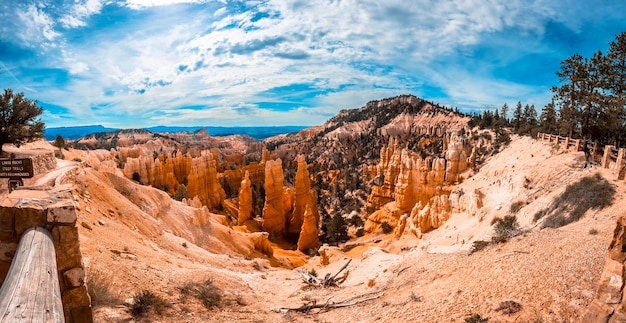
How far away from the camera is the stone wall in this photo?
2965 millimetres

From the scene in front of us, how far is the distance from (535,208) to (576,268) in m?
10.7

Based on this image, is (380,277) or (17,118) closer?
(380,277)

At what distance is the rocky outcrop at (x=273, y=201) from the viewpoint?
37.7 m

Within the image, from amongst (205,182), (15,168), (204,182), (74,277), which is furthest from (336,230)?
(74,277)

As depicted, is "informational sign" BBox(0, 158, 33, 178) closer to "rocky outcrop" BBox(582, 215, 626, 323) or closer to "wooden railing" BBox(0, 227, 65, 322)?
"wooden railing" BBox(0, 227, 65, 322)

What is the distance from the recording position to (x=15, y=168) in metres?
6.57

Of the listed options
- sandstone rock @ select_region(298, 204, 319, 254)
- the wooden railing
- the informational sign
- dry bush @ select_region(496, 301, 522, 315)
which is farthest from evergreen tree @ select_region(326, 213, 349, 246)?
the wooden railing

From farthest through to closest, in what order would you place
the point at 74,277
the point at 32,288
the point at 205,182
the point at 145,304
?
the point at 205,182
the point at 145,304
the point at 74,277
the point at 32,288

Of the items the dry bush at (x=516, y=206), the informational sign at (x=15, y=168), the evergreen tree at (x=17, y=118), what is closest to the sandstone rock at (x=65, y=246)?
the informational sign at (x=15, y=168)

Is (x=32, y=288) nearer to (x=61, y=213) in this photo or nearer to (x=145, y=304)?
(x=61, y=213)

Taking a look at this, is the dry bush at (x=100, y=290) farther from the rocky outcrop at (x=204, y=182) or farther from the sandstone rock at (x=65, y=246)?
the rocky outcrop at (x=204, y=182)

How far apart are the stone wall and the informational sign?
13.6ft

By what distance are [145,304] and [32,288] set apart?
488 cm

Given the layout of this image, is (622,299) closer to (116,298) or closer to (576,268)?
(576,268)
